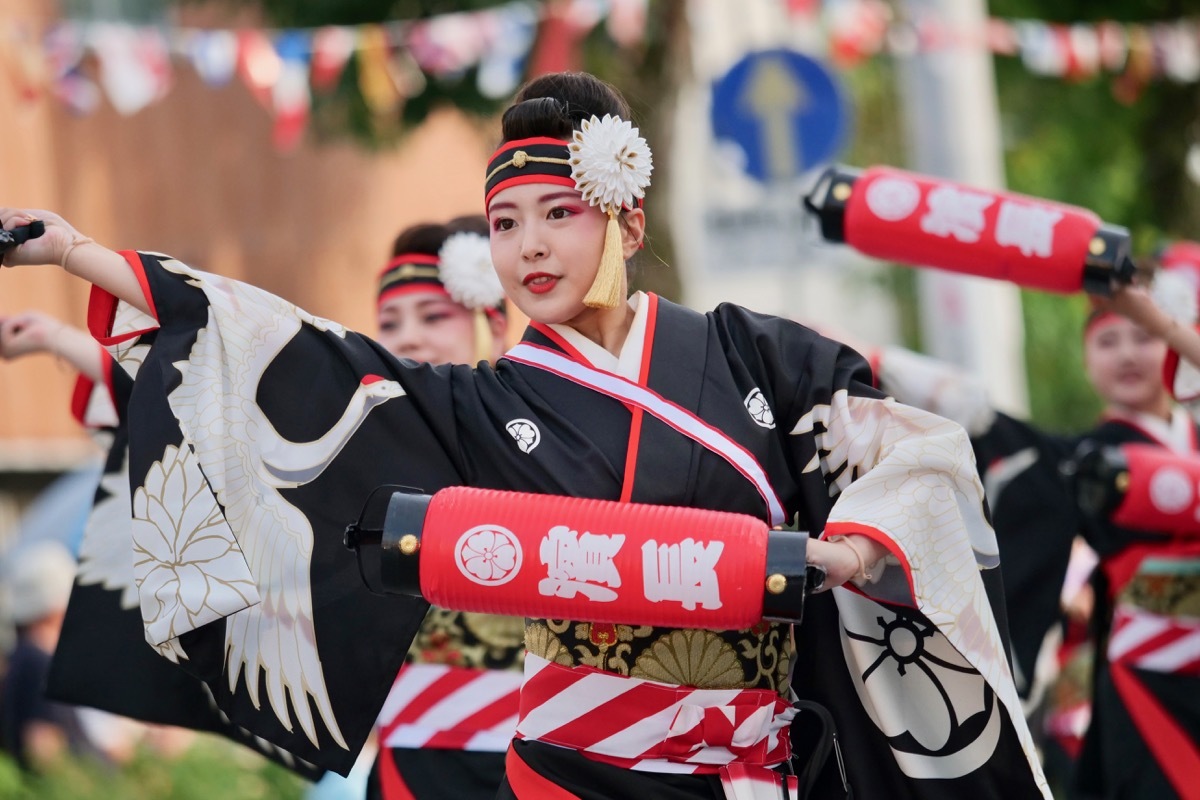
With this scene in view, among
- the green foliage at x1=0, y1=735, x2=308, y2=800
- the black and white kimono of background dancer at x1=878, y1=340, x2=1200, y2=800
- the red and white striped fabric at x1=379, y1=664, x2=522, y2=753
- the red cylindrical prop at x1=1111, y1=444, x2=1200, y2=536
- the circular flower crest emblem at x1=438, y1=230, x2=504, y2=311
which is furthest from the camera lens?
the green foliage at x1=0, y1=735, x2=308, y2=800

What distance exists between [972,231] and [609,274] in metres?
1.38

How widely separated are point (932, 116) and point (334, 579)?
237 inches

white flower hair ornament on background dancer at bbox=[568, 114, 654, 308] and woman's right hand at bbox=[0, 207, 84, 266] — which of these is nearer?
woman's right hand at bbox=[0, 207, 84, 266]

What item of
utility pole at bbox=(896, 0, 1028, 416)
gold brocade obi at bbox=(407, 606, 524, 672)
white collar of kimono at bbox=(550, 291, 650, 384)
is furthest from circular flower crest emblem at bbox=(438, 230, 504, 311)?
utility pole at bbox=(896, 0, 1028, 416)

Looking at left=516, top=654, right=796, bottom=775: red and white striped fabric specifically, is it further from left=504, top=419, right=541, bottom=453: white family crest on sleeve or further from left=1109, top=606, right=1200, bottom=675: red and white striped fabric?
left=1109, top=606, right=1200, bottom=675: red and white striped fabric

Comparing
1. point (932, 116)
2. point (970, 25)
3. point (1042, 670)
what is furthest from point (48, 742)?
point (970, 25)

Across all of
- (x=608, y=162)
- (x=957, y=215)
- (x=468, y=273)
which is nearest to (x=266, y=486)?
(x=608, y=162)

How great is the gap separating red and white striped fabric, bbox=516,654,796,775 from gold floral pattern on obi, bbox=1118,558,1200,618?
8.10ft

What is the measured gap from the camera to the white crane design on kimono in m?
2.90

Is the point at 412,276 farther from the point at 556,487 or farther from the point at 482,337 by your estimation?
the point at 556,487

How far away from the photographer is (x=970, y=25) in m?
8.59

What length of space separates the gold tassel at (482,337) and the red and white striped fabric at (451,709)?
785 millimetres

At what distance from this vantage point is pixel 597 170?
290 centimetres

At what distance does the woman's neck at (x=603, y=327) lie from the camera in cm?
301
